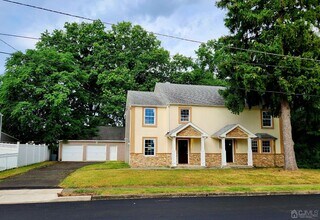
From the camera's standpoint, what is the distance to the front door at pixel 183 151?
22906mm

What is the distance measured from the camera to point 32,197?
1012 cm

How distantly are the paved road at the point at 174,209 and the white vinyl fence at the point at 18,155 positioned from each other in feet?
35.5

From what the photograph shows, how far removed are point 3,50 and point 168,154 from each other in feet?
44.8

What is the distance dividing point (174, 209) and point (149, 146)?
14.2 m

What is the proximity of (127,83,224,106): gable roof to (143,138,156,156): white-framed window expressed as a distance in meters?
3.05

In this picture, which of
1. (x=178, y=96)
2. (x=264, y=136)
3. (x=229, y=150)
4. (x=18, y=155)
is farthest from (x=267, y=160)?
(x=18, y=155)

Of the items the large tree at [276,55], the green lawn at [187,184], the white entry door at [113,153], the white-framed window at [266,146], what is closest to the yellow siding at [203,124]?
the white-framed window at [266,146]

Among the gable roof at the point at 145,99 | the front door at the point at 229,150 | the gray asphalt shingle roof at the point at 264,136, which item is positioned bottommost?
the front door at the point at 229,150

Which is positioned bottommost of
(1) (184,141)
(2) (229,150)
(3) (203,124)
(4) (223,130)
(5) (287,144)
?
(2) (229,150)

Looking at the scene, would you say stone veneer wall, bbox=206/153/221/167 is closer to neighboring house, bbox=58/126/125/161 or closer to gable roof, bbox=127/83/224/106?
gable roof, bbox=127/83/224/106

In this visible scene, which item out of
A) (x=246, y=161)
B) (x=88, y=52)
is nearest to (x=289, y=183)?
(x=246, y=161)

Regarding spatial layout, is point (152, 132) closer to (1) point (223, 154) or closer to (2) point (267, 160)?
(1) point (223, 154)

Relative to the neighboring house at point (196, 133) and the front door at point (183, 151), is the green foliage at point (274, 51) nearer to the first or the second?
the neighboring house at point (196, 133)

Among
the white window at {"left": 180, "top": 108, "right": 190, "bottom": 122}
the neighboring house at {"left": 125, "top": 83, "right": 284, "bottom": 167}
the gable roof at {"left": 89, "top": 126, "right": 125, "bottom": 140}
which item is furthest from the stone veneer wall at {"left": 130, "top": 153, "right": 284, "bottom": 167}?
the gable roof at {"left": 89, "top": 126, "right": 125, "bottom": 140}
